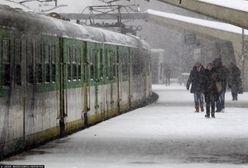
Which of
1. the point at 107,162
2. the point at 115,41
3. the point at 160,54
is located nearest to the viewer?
the point at 107,162

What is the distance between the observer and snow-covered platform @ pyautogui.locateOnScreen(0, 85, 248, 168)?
50.5 feet

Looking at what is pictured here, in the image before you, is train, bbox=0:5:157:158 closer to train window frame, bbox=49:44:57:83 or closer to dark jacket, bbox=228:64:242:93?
train window frame, bbox=49:44:57:83

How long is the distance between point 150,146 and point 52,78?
2810mm

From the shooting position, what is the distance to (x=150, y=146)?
18.5 metres

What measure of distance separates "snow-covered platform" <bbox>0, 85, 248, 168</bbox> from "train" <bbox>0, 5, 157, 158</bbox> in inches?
16.2

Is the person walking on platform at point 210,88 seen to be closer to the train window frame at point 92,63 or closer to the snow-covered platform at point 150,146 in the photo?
the snow-covered platform at point 150,146

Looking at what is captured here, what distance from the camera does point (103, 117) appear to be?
2762cm

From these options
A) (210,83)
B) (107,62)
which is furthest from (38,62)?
(210,83)

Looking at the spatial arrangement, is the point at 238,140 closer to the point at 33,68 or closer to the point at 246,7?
the point at 33,68

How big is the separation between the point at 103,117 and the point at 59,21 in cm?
632

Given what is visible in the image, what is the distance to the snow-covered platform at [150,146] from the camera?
15.4m

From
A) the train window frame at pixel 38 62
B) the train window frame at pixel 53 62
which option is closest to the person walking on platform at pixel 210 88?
the train window frame at pixel 53 62

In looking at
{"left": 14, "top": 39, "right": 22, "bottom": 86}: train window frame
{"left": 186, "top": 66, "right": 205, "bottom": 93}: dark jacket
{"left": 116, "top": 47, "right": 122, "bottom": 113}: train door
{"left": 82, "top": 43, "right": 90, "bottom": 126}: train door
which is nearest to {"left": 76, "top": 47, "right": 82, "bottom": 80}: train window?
{"left": 82, "top": 43, "right": 90, "bottom": 126}: train door

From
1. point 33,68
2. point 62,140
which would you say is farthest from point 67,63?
point 33,68
